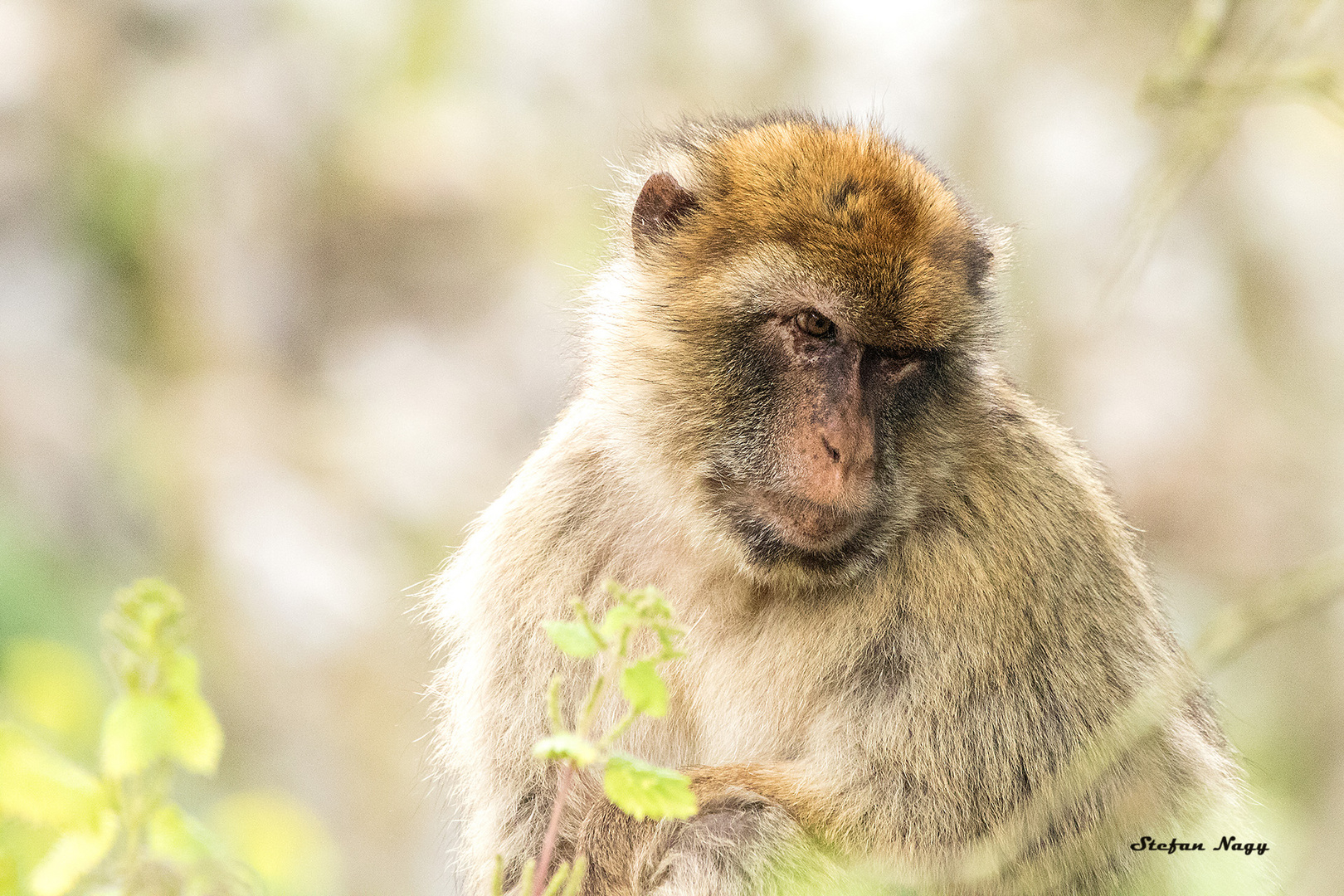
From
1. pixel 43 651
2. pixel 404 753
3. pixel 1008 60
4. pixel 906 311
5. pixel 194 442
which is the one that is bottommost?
pixel 404 753

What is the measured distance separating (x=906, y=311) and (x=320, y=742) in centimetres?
549

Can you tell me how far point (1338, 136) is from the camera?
7723 mm

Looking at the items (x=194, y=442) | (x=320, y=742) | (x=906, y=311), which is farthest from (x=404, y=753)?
(x=906, y=311)

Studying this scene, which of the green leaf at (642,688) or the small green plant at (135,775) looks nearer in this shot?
the small green plant at (135,775)

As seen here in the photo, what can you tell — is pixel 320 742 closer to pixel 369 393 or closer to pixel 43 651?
pixel 369 393

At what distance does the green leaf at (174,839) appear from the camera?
1195 millimetres

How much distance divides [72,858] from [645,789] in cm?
57

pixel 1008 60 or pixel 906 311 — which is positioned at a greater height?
pixel 1008 60

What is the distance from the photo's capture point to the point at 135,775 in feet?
3.95

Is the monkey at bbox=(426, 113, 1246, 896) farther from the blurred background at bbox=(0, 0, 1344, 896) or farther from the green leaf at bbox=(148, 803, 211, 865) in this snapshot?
the blurred background at bbox=(0, 0, 1344, 896)

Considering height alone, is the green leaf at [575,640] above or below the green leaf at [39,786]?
above

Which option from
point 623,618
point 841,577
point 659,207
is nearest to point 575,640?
point 623,618

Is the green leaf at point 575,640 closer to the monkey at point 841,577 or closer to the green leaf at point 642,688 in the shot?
the green leaf at point 642,688

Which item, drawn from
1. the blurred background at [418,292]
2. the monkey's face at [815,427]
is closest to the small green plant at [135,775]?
the monkey's face at [815,427]
